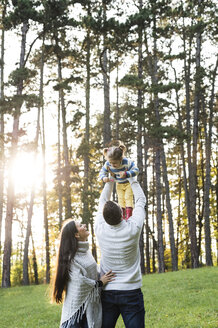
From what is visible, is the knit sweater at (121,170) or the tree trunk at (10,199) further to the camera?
the tree trunk at (10,199)

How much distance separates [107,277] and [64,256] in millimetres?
475

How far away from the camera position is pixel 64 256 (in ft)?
11.3

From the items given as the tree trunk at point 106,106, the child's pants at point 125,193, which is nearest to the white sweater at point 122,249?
the child's pants at point 125,193

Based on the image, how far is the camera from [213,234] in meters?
32.0

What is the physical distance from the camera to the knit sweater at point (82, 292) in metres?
3.41

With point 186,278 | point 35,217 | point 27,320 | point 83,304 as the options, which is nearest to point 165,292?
point 186,278

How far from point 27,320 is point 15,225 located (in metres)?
28.4

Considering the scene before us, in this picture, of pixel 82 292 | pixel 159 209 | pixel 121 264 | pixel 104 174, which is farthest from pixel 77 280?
pixel 159 209

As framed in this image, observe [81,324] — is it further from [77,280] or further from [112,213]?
[112,213]

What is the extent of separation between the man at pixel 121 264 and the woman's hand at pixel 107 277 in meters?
0.03

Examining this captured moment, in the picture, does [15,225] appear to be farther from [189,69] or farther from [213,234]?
[189,69]

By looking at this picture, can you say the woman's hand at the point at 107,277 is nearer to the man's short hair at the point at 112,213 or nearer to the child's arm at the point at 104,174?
the man's short hair at the point at 112,213

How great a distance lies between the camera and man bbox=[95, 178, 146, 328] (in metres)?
3.31

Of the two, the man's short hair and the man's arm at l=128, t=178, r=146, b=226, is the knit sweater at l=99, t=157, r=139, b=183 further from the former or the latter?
the man's short hair
